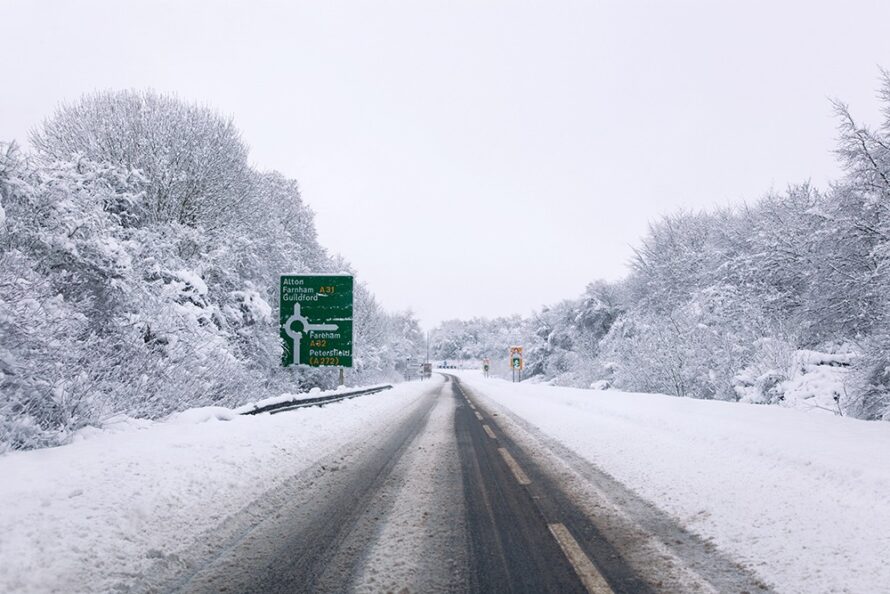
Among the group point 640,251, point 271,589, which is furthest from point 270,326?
point 640,251

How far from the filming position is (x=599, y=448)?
317 inches

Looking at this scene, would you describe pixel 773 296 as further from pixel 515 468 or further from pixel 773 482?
pixel 515 468

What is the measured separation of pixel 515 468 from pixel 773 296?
1592 cm

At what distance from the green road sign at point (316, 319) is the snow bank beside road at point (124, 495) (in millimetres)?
9256

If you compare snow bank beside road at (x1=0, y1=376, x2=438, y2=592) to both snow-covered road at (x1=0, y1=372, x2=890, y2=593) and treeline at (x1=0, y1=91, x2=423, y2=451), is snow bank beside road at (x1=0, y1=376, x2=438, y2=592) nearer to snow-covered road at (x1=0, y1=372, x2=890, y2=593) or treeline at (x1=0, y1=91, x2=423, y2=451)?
snow-covered road at (x1=0, y1=372, x2=890, y2=593)

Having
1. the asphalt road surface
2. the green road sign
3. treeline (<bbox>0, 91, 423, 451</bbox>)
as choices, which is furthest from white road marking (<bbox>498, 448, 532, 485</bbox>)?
the green road sign

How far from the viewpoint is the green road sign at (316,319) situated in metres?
17.4

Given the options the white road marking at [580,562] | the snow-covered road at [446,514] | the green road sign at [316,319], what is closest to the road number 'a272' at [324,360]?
the green road sign at [316,319]

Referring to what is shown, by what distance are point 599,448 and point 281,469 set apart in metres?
5.03

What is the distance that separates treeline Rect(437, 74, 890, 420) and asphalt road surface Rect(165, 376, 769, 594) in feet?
30.9

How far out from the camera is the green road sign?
57.0 feet

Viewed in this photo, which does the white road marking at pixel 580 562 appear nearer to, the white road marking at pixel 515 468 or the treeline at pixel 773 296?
the white road marking at pixel 515 468

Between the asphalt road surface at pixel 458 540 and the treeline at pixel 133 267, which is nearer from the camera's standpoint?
the asphalt road surface at pixel 458 540

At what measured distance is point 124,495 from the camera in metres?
4.38
